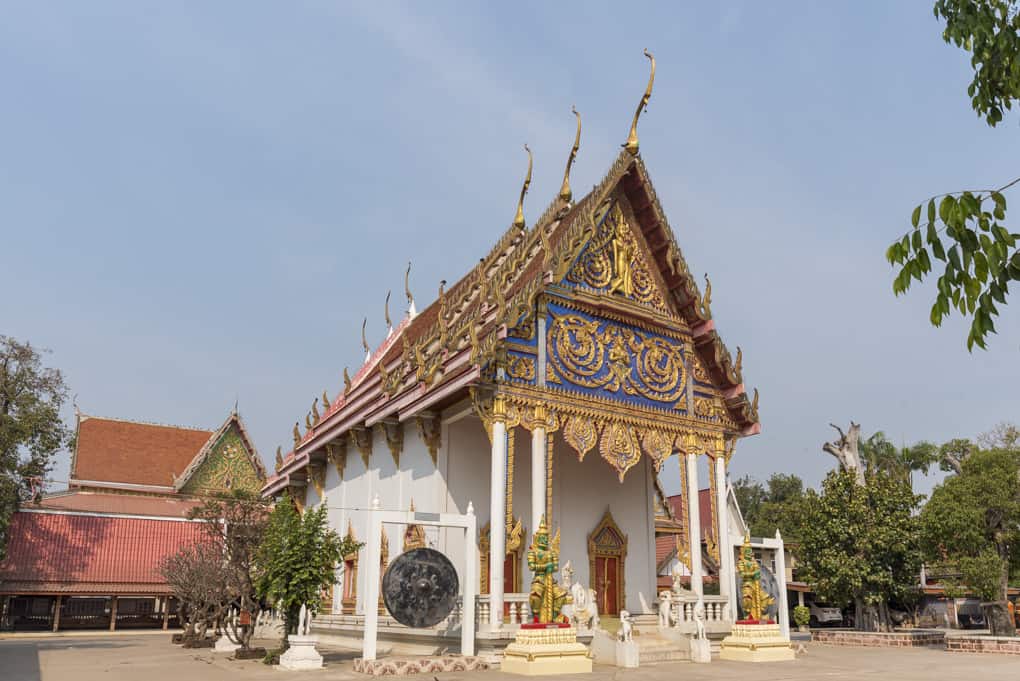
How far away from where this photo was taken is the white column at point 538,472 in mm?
11180

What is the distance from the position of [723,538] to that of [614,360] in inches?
139

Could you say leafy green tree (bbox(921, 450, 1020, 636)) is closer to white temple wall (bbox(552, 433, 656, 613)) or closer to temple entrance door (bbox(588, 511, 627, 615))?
white temple wall (bbox(552, 433, 656, 613))

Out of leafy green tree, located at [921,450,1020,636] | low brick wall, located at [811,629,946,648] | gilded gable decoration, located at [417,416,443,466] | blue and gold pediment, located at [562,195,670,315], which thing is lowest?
low brick wall, located at [811,629,946,648]

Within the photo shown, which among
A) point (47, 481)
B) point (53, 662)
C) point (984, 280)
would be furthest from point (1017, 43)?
point (47, 481)

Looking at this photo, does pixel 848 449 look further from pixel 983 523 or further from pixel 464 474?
pixel 464 474

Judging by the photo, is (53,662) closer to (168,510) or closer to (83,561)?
(83,561)

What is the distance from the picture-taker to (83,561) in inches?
879

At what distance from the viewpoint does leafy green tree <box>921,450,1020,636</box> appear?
14.3 metres

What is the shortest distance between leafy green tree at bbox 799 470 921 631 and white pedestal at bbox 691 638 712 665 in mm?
7874

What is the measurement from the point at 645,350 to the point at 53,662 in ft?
33.0

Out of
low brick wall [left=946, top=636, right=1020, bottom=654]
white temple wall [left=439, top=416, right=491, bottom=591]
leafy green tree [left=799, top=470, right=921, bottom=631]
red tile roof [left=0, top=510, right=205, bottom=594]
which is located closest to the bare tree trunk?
leafy green tree [left=799, top=470, right=921, bottom=631]

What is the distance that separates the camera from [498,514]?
36.0ft

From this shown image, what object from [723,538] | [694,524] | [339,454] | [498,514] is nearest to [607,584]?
[694,524]

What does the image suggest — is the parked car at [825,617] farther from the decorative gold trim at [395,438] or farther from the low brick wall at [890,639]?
the decorative gold trim at [395,438]
